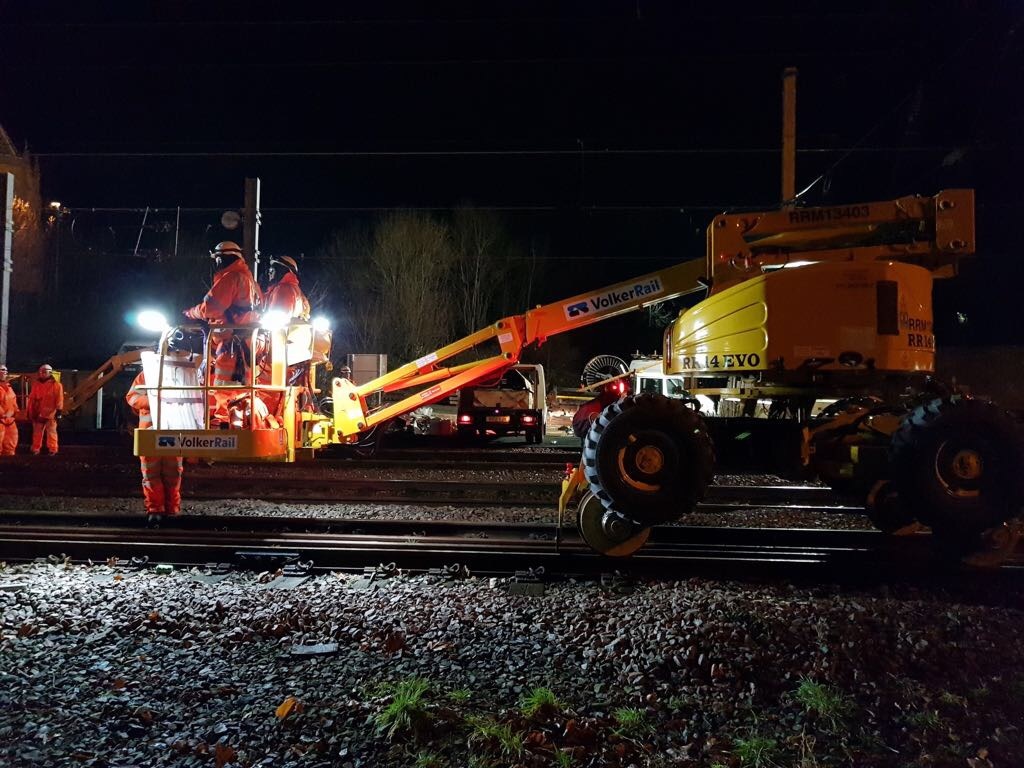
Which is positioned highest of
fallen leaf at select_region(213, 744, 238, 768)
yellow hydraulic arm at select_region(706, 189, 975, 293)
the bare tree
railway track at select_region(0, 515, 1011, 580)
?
the bare tree

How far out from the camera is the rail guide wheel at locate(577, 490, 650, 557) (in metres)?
6.36

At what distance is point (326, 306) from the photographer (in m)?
33.1

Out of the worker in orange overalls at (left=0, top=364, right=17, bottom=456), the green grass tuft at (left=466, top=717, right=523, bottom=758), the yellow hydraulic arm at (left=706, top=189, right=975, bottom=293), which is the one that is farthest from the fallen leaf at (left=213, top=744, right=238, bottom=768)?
the worker in orange overalls at (left=0, top=364, right=17, bottom=456)

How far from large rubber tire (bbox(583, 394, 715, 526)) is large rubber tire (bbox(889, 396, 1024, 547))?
5.49 feet

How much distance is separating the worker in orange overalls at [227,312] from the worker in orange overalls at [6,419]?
8.51 metres

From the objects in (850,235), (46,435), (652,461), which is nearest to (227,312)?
(652,461)

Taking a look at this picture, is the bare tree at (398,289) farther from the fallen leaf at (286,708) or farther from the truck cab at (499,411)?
the fallen leaf at (286,708)

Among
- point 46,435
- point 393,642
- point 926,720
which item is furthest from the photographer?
point 46,435

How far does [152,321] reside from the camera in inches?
294

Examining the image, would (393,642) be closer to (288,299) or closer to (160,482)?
(288,299)

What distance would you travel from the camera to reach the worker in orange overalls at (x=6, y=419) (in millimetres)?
13258

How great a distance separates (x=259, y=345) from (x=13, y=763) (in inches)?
207

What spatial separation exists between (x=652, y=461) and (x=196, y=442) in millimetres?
4896

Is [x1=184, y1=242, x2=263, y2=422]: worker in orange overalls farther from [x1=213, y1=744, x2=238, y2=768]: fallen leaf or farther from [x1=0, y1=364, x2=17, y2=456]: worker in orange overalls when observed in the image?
[x1=0, y1=364, x2=17, y2=456]: worker in orange overalls
